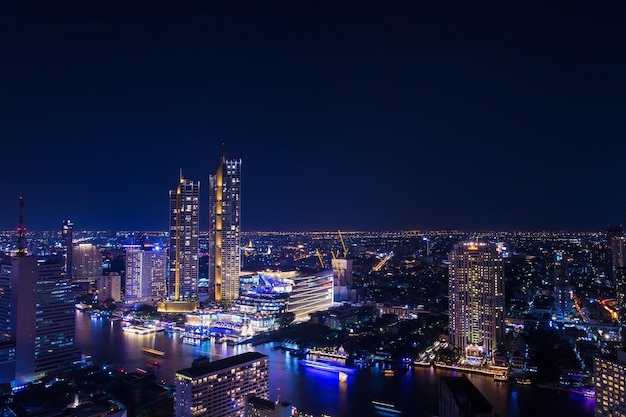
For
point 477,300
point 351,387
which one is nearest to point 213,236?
point 477,300

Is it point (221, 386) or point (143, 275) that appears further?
point (143, 275)

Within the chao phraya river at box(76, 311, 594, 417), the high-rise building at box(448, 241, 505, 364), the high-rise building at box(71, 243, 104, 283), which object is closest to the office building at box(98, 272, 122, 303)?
the high-rise building at box(71, 243, 104, 283)

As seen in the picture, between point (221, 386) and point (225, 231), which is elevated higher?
point (225, 231)

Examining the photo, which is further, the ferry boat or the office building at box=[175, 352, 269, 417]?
the ferry boat

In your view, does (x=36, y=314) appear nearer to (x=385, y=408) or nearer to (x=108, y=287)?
(x=385, y=408)

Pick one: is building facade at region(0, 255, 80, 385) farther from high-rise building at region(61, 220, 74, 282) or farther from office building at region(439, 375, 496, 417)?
high-rise building at region(61, 220, 74, 282)

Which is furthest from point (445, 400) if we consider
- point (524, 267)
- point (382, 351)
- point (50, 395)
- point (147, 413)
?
point (524, 267)
